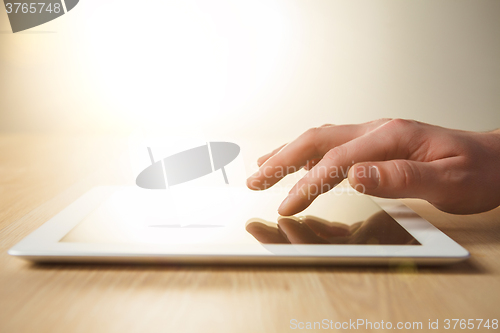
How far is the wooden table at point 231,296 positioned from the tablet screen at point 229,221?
4 cm

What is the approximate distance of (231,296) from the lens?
0.95 feet

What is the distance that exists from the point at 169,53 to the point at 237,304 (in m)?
2.47

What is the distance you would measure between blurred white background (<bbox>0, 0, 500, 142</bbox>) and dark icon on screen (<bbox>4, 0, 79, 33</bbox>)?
65 millimetres

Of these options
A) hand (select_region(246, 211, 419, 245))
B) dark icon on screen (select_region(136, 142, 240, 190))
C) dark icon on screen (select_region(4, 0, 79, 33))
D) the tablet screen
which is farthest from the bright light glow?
hand (select_region(246, 211, 419, 245))

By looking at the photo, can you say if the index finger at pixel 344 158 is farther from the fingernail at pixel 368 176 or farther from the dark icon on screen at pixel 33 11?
the dark icon on screen at pixel 33 11

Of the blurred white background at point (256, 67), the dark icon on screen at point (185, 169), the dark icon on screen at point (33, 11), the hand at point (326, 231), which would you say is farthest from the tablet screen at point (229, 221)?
the dark icon on screen at point (33, 11)

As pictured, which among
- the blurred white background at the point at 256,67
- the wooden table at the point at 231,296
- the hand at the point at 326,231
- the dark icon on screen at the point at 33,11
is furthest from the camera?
the blurred white background at the point at 256,67

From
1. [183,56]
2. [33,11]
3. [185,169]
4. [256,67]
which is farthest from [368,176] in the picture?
[33,11]

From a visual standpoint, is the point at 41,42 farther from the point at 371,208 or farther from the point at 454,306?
the point at 454,306

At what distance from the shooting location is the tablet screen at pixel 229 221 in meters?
0.36

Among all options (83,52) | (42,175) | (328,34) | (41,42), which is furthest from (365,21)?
(42,175)

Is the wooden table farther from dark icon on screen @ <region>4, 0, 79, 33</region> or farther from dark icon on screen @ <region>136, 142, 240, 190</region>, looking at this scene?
dark icon on screen @ <region>4, 0, 79, 33</region>

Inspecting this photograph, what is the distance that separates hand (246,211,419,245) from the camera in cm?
36

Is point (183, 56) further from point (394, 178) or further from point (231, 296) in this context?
point (231, 296)
